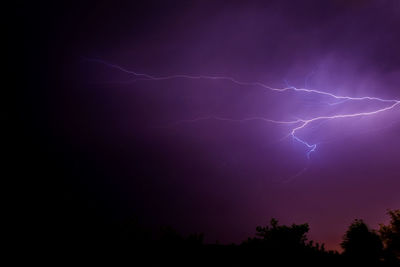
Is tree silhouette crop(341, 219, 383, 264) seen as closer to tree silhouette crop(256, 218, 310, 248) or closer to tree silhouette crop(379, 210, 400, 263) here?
tree silhouette crop(379, 210, 400, 263)

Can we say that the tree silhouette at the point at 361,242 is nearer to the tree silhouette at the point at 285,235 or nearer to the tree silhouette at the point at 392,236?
the tree silhouette at the point at 392,236

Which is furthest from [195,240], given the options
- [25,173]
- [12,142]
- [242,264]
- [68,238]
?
[12,142]

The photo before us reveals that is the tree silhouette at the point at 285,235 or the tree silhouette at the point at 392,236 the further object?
the tree silhouette at the point at 392,236

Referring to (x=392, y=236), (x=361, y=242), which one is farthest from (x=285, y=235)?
(x=392, y=236)

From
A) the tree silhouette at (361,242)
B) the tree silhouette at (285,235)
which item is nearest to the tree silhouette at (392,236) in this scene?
the tree silhouette at (361,242)

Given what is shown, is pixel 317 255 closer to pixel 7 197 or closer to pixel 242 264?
pixel 242 264

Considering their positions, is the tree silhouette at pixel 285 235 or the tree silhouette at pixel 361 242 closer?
the tree silhouette at pixel 285 235

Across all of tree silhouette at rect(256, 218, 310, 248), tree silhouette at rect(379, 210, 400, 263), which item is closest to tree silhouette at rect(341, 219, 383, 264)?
tree silhouette at rect(379, 210, 400, 263)

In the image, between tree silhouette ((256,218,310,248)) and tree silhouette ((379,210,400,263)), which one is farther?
tree silhouette ((379,210,400,263))
